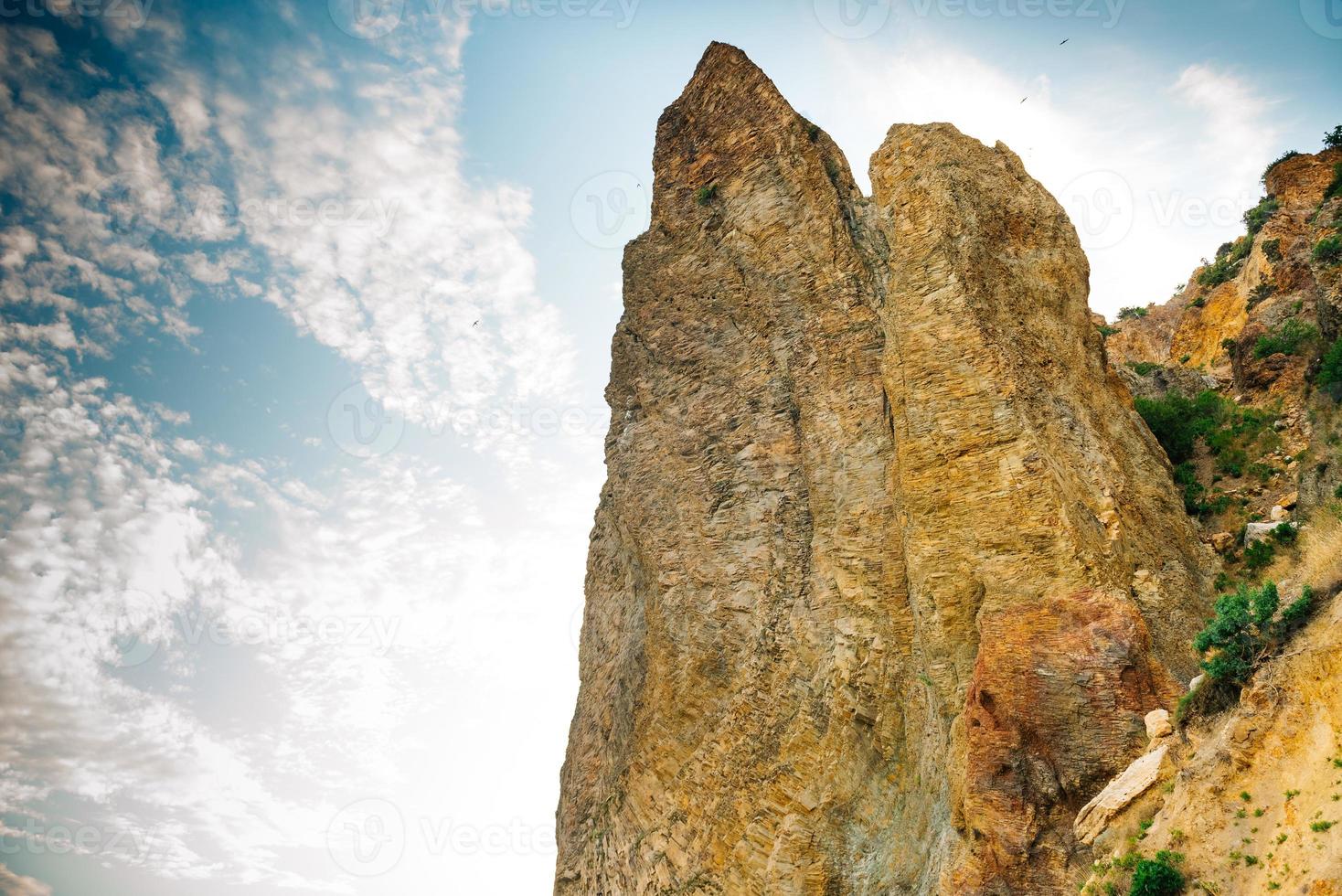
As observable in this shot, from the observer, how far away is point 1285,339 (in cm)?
2508

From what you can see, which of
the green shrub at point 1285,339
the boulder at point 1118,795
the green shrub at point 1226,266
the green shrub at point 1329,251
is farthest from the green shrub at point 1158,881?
the green shrub at point 1226,266

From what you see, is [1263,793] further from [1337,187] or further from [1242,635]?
[1337,187]

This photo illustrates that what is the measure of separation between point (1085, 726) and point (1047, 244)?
39.2ft

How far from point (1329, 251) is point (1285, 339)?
11.1 feet

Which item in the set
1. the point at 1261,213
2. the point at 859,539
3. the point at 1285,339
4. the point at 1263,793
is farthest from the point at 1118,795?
the point at 1261,213

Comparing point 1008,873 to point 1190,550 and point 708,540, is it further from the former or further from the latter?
point 708,540

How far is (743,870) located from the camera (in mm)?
17766

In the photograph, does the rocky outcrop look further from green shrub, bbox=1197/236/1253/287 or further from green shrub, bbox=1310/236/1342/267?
green shrub, bbox=1197/236/1253/287

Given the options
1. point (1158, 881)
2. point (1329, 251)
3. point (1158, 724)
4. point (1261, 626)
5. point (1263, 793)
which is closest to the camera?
point (1263, 793)

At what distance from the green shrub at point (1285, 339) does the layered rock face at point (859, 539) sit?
29.2 ft

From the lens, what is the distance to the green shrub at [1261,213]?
1409 inches

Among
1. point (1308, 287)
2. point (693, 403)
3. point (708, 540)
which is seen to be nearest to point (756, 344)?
point (693, 403)

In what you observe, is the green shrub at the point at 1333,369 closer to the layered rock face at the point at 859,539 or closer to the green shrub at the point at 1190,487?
the green shrub at the point at 1190,487

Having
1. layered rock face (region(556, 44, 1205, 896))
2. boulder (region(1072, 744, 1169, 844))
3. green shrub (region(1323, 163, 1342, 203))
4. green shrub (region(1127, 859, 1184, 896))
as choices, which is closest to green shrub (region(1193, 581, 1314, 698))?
boulder (region(1072, 744, 1169, 844))
